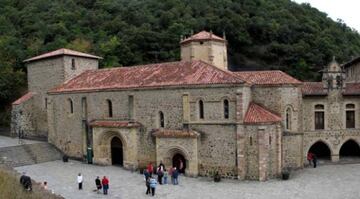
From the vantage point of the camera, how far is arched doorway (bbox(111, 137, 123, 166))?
28503 millimetres

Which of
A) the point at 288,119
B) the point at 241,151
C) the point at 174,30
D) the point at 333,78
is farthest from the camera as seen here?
the point at 174,30

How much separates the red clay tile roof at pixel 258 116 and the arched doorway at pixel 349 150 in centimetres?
1058

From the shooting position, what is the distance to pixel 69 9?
63250 mm

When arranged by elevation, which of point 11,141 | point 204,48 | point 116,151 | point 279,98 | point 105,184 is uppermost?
point 204,48

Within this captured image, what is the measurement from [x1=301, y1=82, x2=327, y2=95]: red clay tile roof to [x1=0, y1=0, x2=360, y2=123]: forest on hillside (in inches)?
1171

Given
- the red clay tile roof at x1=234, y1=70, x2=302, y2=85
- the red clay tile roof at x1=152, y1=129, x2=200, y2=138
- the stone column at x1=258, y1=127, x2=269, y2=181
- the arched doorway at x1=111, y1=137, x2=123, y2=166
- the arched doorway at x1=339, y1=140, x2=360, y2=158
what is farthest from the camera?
the arched doorway at x1=339, y1=140, x2=360, y2=158

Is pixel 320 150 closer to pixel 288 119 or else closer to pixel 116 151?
pixel 288 119

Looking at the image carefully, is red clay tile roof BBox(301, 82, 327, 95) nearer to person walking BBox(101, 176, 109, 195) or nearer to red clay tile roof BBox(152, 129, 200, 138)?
red clay tile roof BBox(152, 129, 200, 138)

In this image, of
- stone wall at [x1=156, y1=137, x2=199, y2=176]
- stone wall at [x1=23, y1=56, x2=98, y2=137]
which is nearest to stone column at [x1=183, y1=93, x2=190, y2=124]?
stone wall at [x1=156, y1=137, x2=199, y2=176]

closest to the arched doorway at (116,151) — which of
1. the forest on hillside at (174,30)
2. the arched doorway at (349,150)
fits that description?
the arched doorway at (349,150)

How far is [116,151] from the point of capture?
29.0m

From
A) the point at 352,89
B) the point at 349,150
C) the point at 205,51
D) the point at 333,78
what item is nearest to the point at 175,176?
the point at 205,51

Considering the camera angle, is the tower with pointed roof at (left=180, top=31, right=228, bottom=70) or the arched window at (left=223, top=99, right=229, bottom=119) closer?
the arched window at (left=223, top=99, right=229, bottom=119)

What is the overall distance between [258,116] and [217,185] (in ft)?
17.3
